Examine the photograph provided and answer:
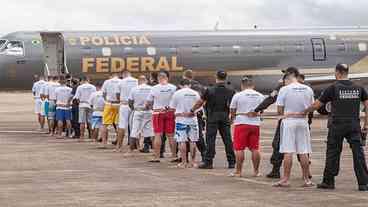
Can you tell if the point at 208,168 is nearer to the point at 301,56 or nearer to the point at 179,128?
the point at 179,128

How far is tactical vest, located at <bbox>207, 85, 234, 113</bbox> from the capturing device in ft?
49.8

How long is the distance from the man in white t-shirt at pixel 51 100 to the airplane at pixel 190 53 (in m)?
5.66

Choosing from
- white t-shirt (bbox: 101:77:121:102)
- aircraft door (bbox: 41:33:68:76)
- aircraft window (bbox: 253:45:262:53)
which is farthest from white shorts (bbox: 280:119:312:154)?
aircraft window (bbox: 253:45:262:53)

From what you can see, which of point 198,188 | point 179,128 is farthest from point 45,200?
point 179,128

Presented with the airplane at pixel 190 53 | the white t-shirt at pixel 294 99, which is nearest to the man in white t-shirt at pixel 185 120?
the white t-shirt at pixel 294 99

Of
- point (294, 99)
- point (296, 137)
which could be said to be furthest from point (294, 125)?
point (294, 99)

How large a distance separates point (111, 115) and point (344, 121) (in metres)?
8.11

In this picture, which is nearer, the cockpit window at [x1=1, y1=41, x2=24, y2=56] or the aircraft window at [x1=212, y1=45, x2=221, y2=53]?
the cockpit window at [x1=1, y1=41, x2=24, y2=56]

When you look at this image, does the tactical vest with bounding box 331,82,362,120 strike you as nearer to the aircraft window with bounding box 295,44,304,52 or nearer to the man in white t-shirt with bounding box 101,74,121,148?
the man in white t-shirt with bounding box 101,74,121,148

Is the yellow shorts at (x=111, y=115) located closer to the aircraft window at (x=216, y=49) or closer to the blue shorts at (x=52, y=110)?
the blue shorts at (x=52, y=110)

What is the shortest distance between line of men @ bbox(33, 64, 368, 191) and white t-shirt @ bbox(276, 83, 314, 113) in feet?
0.05

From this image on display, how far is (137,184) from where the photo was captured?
12.6 m

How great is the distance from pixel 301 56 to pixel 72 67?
902cm

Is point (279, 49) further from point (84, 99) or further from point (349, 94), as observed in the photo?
point (349, 94)
